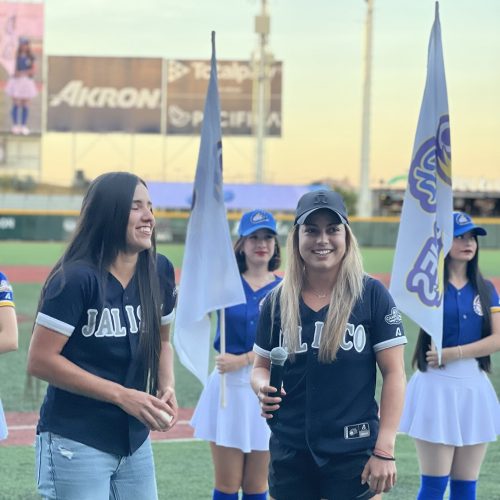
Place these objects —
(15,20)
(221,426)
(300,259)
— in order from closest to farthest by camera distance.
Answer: (300,259) < (221,426) < (15,20)

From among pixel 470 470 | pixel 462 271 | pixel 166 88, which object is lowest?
pixel 470 470

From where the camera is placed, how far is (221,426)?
19.0 ft

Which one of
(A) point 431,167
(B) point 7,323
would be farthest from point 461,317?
(B) point 7,323

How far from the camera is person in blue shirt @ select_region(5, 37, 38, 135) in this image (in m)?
65.9

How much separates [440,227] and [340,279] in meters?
2.20

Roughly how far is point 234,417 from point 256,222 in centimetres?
111

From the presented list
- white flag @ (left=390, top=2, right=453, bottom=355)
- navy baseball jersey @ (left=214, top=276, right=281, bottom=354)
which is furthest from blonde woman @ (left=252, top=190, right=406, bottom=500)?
navy baseball jersey @ (left=214, top=276, right=281, bottom=354)

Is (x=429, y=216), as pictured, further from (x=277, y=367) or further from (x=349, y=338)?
(x=277, y=367)

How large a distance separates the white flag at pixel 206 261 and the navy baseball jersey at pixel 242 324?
0.09 meters

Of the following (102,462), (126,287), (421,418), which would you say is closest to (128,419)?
(102,462)

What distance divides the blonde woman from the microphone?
0.16 feet

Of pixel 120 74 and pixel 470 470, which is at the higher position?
pixel 120 74

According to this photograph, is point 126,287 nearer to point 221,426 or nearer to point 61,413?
point 61,413

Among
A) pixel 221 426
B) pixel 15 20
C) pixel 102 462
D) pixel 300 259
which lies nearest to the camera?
pixel 102 462
